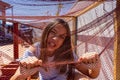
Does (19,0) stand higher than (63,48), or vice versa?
(19,0)

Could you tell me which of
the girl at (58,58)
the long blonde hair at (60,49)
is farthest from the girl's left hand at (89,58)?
the long blonde hair at (60,49)

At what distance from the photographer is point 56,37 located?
2170mm

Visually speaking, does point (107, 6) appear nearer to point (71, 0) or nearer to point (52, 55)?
point (71, 0)

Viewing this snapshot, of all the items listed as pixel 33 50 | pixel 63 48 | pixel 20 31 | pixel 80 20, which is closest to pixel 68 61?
pixel 63 48

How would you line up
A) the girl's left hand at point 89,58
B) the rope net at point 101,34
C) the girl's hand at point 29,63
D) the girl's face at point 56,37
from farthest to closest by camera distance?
the rope net at point 101,34, the girl's face at point 56,37, the girl's left hand at point 89,58, the girl's hand at point 29,63

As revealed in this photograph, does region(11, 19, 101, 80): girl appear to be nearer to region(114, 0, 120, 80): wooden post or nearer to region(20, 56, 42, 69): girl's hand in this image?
region(20, 56, 42, 69): girl's hand

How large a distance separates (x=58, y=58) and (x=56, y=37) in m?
0.19

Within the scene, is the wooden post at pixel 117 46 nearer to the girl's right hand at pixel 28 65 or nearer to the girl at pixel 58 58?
the girl at pixel 58 58

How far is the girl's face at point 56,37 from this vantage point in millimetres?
2182

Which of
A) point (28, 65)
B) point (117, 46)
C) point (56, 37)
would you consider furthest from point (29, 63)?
point (117, 46)

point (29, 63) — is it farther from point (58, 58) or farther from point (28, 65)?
point (58, 58)

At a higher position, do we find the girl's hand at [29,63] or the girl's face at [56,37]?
the girl's face at [56,37]

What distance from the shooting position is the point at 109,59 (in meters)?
2.91

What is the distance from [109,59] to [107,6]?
0.52m
